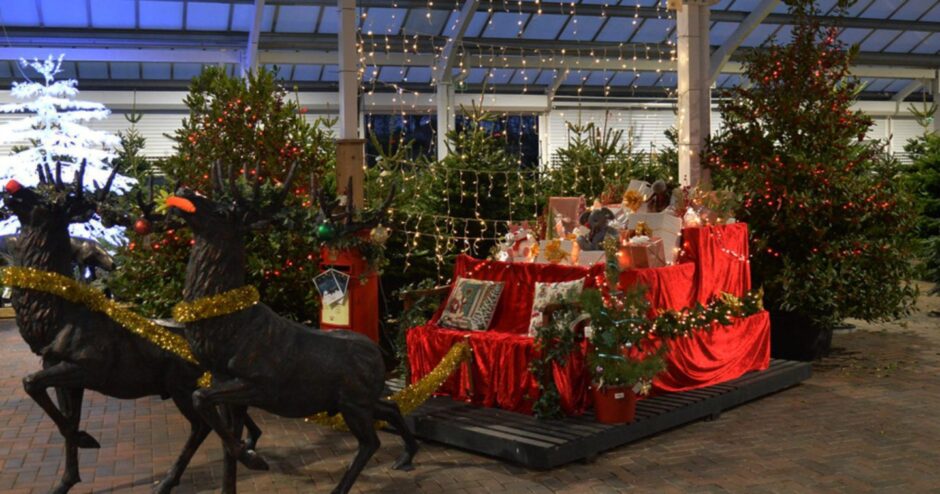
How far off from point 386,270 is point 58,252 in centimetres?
409

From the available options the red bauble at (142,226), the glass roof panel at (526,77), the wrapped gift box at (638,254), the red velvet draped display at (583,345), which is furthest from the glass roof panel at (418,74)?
the red bauble at (142,226)

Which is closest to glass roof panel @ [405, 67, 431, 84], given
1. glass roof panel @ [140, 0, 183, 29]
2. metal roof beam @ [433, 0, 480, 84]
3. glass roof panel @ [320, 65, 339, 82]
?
glass roof panel @ [320, 65, 339, 82]

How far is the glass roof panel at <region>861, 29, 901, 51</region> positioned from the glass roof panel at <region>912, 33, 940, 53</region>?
0.96 metres

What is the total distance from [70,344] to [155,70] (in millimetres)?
13796

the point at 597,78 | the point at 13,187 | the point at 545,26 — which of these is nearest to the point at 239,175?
the point at 13,187

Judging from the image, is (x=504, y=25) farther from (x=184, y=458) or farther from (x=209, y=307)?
(x=209, y=307)

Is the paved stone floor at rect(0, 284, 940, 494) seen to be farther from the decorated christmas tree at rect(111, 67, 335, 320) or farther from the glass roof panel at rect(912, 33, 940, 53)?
the glass roof panel at rect(912, 33, 940, 53)

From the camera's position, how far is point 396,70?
19281 millimetres

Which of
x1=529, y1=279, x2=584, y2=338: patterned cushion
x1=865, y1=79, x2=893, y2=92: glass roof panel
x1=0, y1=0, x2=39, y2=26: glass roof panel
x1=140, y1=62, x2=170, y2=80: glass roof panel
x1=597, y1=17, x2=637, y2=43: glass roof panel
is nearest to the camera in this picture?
x1=529, y1=279, x2=584, y2=338: patterned cushion

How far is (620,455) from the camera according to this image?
20.3ft

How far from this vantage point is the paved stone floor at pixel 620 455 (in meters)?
5.60

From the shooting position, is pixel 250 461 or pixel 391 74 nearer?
pixel 250 461

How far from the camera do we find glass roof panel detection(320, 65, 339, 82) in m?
18.8

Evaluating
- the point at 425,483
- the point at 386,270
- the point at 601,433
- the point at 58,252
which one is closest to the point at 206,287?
the point at 58,252
